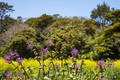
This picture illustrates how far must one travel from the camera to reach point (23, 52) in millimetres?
10258

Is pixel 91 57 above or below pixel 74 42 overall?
below

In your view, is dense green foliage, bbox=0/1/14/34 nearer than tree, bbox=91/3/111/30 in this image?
Yes

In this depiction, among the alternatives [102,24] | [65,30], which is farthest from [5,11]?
[102,24]

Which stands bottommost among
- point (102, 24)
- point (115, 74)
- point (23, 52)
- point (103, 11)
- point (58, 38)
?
point (115, 74)

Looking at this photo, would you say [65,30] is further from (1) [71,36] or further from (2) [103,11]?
(2) [103,11]

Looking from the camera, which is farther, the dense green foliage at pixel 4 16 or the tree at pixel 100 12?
the tree at pixel 100 12

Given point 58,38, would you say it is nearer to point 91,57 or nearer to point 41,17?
point 91,57

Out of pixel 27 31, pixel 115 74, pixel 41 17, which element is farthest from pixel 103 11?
pixel 115 74

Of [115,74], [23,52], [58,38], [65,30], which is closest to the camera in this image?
[115,74]

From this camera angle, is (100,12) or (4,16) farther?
(100,12)

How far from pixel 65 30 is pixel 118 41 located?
407 centimetres

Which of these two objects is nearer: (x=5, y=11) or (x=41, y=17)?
(x=5, y=11)

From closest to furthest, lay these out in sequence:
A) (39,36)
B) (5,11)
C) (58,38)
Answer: (58,38), (39,36), (5,11)

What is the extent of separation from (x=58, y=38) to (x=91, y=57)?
2.80 meters
